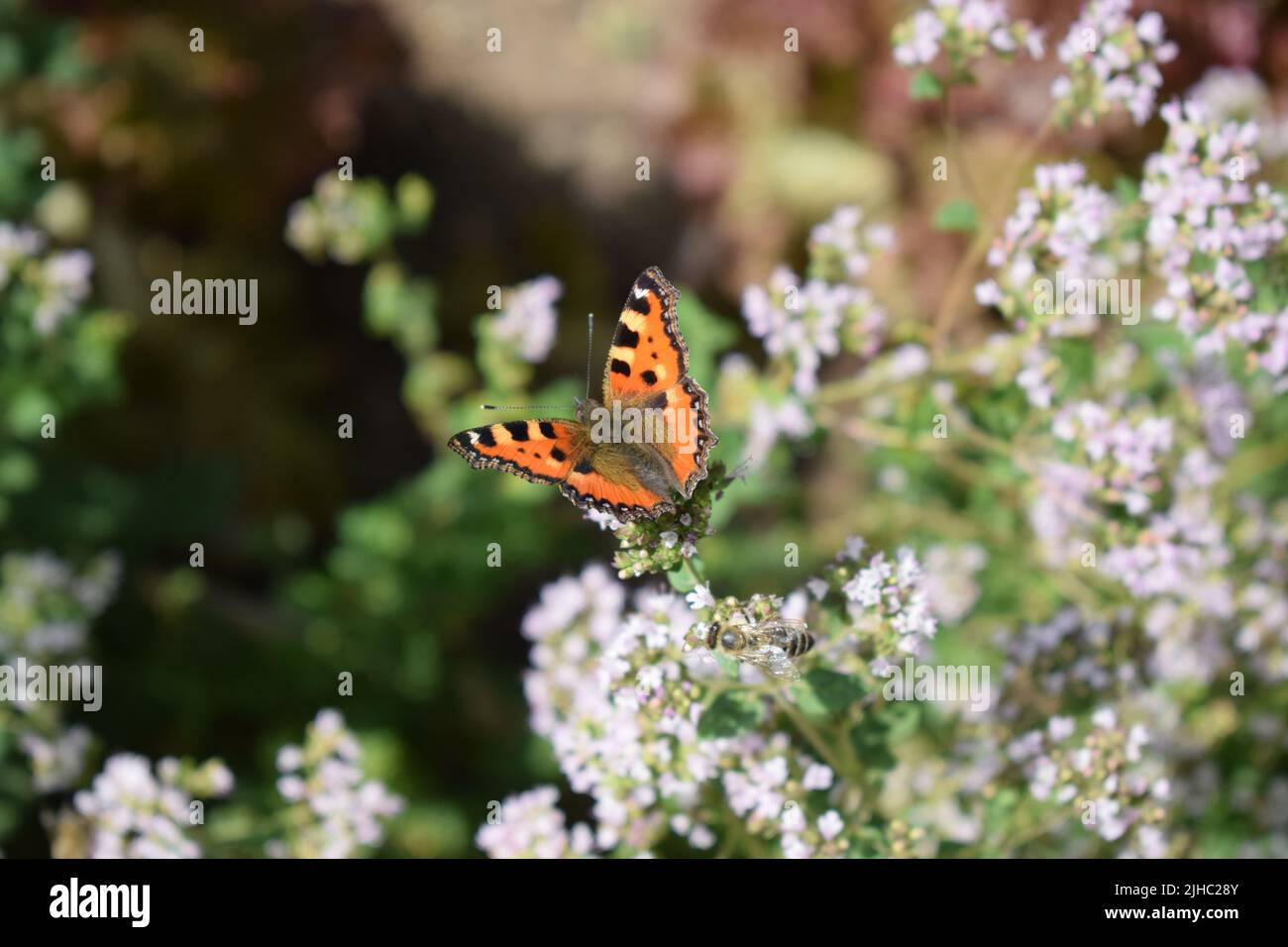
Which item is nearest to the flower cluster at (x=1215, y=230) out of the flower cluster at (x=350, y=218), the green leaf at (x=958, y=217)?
the green leaf at (x=958, y=217)

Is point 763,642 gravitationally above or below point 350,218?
below

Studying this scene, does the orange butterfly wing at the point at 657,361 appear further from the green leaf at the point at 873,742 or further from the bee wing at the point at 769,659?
the green leaf at the point at 873,742

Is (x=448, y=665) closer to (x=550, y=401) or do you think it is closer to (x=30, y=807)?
(x=550, y=401)

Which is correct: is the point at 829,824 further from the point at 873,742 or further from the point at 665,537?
the point at 665,537

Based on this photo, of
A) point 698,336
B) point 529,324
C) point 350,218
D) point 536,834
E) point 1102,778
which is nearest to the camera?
point 1102,778

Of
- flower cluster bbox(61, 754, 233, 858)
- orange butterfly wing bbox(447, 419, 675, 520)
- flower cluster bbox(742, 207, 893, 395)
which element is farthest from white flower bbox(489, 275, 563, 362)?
flower cluster bbox(61, 754, 233, 858)

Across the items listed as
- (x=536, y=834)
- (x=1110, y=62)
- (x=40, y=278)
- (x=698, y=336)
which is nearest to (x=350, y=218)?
(x=40, y=278)
